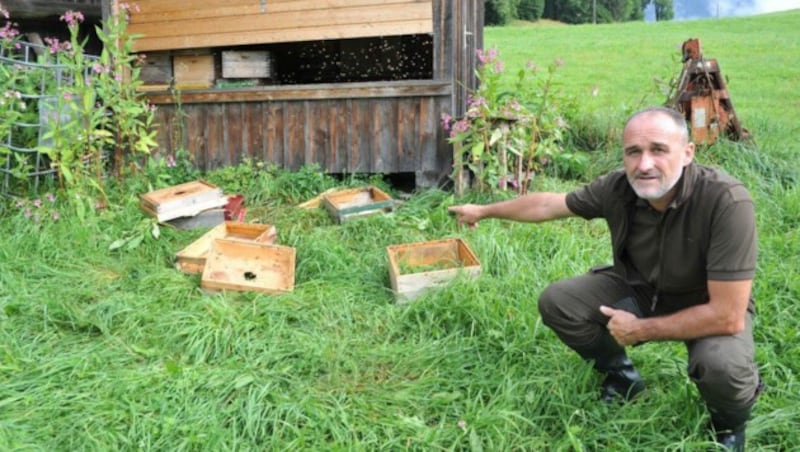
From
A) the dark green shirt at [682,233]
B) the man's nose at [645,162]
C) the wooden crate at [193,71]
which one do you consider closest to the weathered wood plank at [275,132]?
the wooden crate at [193,71]

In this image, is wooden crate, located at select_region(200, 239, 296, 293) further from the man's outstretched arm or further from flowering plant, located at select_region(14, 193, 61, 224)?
flowering plant, located at select_region(14, 193, 61, 224)

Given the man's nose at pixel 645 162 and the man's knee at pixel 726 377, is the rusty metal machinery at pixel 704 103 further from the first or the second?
the man's knee at pixel 726 377

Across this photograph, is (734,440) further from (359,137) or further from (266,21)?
(266,21)

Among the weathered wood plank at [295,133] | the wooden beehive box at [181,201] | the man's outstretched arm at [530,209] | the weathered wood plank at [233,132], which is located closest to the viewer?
the man's outstretched arm at [530,209]

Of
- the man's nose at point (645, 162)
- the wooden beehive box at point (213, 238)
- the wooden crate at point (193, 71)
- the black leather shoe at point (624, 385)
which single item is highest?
the wooden crate at point (193, 71)

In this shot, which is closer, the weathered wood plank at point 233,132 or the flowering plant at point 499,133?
the flowering plant at point 499,133

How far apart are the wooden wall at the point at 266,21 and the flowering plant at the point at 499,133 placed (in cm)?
88

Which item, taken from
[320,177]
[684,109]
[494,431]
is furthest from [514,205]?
[684,109]

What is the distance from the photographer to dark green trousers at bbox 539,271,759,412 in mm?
2170

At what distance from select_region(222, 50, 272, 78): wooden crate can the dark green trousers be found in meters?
4.92

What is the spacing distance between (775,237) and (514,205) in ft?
7.63

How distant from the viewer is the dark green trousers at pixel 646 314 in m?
2.17

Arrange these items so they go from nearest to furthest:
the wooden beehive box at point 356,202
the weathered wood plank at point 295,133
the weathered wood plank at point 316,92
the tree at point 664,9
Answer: the wooden beehive box at point 356,202
the weathered wood plank at point 316,92
the weathered wood plank at point 295,133
the tree at point 664,9

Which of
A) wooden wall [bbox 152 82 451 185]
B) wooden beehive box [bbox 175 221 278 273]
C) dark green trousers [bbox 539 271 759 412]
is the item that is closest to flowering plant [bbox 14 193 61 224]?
wooden beehive box [bbox 175 221 278 273]
